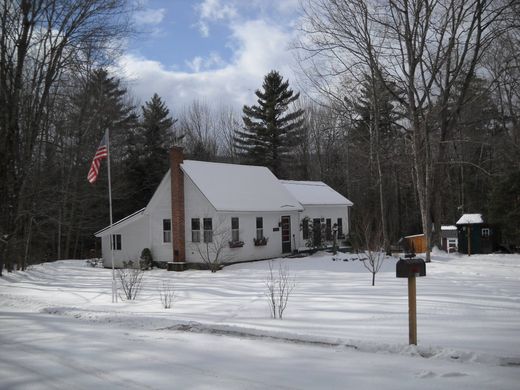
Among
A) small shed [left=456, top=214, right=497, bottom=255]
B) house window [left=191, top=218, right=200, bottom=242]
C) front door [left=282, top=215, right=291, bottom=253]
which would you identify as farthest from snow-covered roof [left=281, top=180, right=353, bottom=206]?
small shed [left=456, top=214, right=497, bottom=255]

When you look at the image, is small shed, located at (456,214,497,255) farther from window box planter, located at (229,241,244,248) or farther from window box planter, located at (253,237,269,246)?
window box planter, located at (229,241,244,248)

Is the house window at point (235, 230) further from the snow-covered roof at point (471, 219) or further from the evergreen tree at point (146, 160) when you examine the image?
the evergreen tree at point (146, 160)

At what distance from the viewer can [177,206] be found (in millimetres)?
25766

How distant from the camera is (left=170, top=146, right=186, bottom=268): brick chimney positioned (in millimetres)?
25569

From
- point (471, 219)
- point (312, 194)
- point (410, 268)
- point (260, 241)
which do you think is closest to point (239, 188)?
point (260, 241)

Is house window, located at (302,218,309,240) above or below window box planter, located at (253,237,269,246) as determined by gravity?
above

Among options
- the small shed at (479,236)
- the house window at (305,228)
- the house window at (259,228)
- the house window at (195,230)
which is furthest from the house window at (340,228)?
the house window at (195,230)

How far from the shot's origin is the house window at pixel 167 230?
2669 centimetres

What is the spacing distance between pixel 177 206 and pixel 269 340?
734 inches

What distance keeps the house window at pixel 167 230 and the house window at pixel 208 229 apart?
249cm

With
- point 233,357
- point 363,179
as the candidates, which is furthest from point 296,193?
point 233,357

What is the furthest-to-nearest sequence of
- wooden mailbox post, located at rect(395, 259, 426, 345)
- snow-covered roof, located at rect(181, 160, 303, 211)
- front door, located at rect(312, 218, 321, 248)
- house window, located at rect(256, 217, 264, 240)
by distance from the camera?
1. front door, located at rect(312, 218, 321, 248)
2. house window, located at rect(256, 217, 264, 240)
3. snow-covered roof, located at rect(181, 160, 303, 211)
4. wooden mailbox post, located at rect(395, 259, 426, 345)

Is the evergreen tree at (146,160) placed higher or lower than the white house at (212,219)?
higher

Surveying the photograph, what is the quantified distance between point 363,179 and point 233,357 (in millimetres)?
38750
